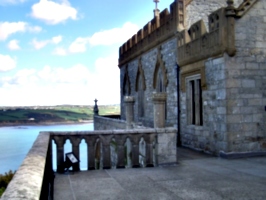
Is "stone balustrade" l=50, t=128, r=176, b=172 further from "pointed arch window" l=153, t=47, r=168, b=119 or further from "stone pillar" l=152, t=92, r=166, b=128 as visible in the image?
"pointed arch window" l=153, t=47, r=168, b=119

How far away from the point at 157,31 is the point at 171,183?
10.5 metres

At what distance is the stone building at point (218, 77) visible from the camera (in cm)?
923

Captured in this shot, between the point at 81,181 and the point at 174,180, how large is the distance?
6.01ft

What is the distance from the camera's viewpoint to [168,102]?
1399cm

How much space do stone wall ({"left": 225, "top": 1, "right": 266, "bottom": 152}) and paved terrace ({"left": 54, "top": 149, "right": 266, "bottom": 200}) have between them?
58.1 inches

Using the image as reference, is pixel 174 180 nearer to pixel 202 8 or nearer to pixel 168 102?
pixel 168 102

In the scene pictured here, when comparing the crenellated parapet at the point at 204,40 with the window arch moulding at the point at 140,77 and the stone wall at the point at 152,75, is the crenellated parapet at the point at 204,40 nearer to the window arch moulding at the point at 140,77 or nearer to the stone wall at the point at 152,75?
the stone wall at the point at 152,75

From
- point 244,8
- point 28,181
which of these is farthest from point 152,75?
point 28,181

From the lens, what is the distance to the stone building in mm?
9227

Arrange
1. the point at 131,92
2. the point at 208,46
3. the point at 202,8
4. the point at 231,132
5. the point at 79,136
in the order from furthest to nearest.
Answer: the point at 131,92
the point at 202,8
the point at 208,46
the point at 231,132
the point at 79,136

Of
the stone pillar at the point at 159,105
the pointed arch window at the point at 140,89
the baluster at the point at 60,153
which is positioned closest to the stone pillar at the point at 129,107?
the stone pillar at the point at 159,105

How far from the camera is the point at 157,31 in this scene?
15156 millimetres

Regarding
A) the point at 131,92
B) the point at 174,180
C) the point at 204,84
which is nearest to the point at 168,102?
the point at 204,84

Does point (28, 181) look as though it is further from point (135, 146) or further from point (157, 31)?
point (157, 31)
